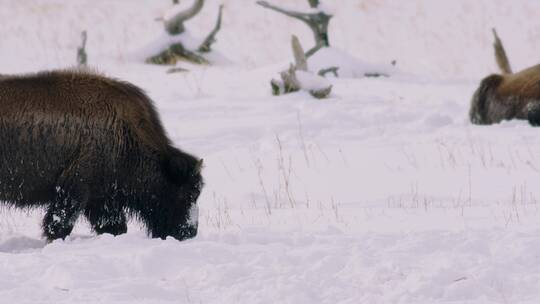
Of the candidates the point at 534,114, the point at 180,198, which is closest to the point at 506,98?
the point at 534,114

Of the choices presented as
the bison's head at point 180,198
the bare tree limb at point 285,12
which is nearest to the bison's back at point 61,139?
the bison's head at point 180,198

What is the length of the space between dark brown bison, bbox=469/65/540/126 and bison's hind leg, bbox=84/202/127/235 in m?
7.36

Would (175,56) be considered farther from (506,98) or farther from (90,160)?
(90,160)

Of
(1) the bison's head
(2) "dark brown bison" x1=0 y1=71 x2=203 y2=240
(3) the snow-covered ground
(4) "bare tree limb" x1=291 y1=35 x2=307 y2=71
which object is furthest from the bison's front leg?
(4) "bare tree limb" x1=291 y1=35 x2=307 y2=71

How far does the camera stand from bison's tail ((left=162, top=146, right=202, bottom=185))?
7098 mm

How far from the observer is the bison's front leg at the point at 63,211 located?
6996 mm

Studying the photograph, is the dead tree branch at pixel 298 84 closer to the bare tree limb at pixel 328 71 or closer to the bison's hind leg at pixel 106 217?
the bare tree limb at pixel 328 71

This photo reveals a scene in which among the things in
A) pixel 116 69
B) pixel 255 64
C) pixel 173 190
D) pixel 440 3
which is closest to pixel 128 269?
pixel 173 190

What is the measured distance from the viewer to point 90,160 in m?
6.97

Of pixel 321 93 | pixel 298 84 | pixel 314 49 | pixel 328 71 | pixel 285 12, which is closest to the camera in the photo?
pixel 321 93

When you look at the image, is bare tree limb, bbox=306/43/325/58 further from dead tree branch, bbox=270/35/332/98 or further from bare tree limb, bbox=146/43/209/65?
dead tree branch, bbox=270/35/332/98

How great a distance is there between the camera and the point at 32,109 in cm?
704

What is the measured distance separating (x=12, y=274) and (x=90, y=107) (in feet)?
7.26

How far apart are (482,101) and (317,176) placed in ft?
14.8
